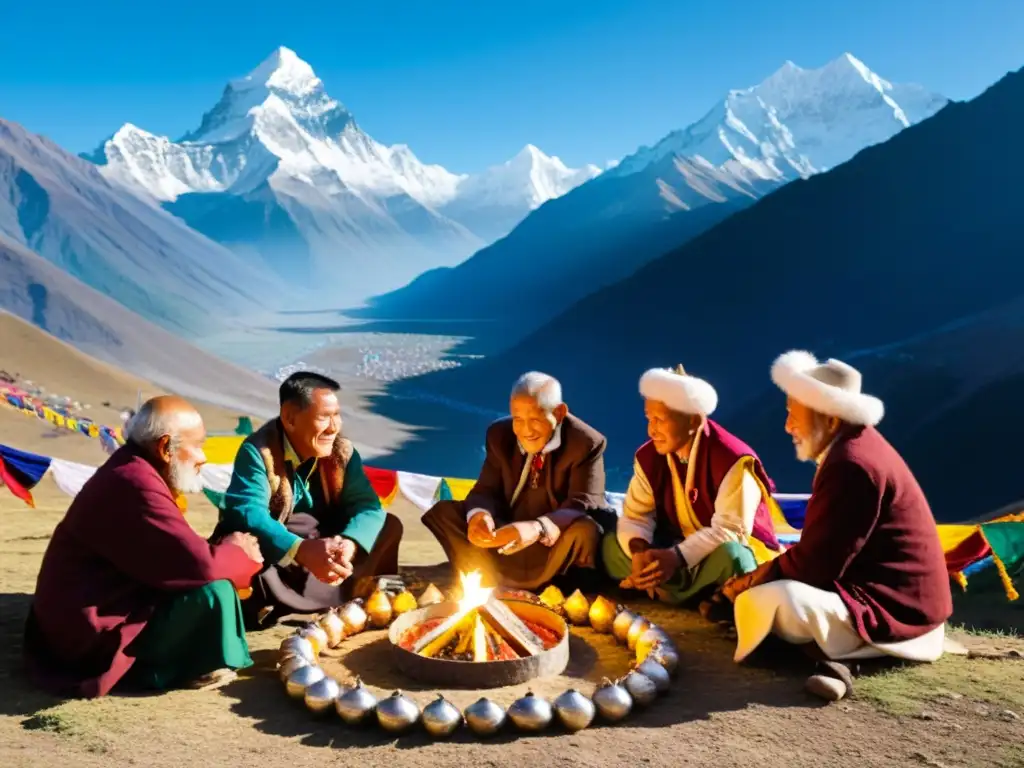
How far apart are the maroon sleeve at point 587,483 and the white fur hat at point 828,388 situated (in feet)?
4.74

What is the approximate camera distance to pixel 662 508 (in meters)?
5.18

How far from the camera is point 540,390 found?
16.9ft

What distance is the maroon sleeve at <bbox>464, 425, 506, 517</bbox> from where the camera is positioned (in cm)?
547

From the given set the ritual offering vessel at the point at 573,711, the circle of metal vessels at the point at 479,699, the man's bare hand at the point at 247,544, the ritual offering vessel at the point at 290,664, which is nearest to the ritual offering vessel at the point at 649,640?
the circle of metal vessels at the point at 479,699

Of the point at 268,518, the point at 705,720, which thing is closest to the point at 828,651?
the point at 705,720

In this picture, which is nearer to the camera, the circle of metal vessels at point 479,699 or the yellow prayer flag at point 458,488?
the circle of metal vessels at point 479,699

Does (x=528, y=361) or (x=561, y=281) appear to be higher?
(x=561, y=281)

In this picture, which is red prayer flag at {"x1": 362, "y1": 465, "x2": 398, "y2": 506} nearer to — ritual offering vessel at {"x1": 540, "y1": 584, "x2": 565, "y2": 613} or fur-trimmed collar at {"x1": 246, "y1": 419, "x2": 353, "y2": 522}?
fur-trimmed collar at {"x1": 246, "y1": 419, "x2": 353, "y2": 522}

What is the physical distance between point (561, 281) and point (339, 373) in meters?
34.6

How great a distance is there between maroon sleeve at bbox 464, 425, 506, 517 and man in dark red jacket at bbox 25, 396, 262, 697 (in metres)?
1.84

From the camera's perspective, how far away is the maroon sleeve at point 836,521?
150 inches

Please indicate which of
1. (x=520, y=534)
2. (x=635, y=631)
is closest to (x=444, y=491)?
(x=520, y=534)

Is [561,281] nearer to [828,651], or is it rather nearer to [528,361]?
[528,361]

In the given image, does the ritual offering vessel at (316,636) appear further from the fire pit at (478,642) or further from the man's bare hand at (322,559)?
the fire pit at (478,642)
